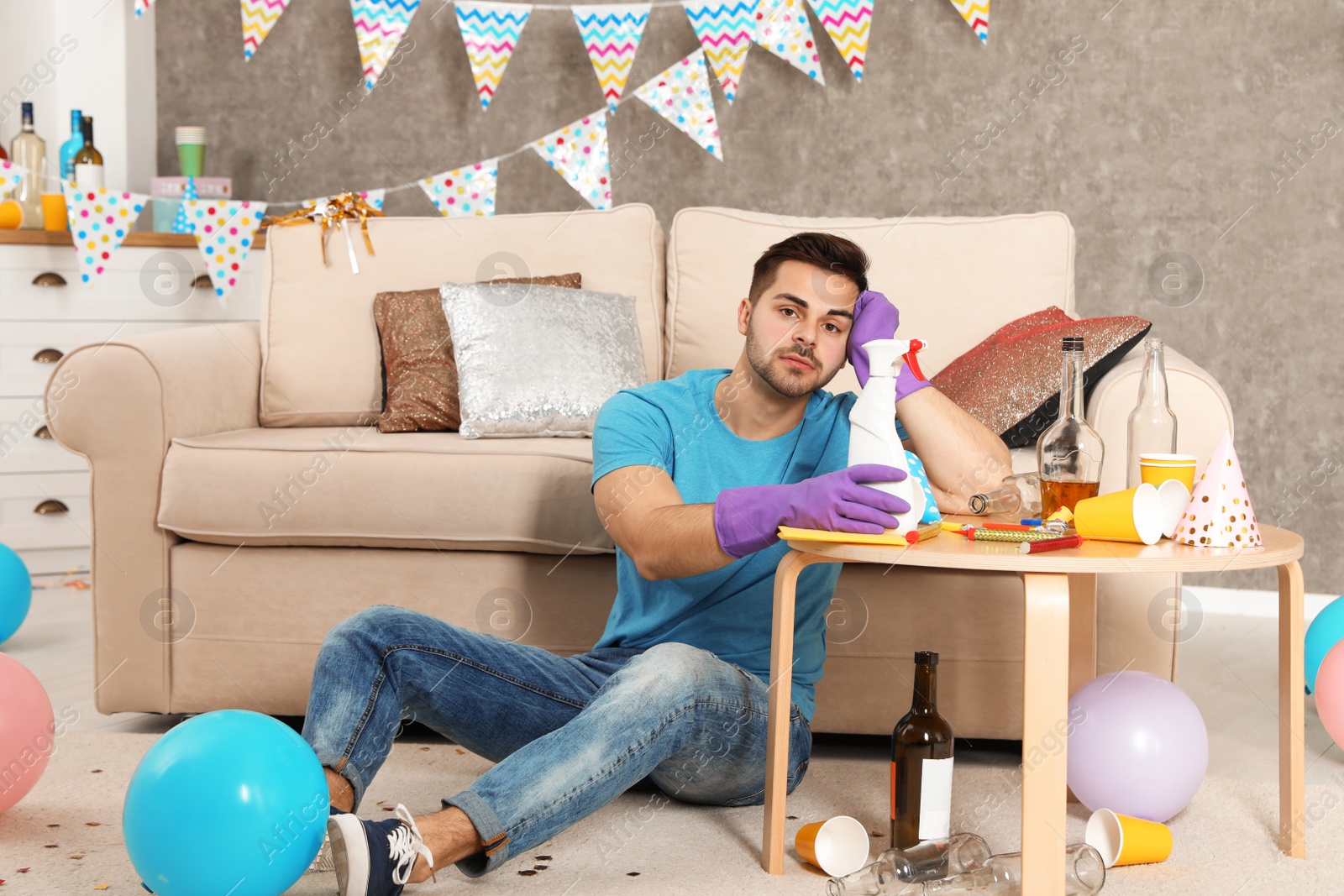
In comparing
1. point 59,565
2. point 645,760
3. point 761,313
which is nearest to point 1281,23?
point 761,313

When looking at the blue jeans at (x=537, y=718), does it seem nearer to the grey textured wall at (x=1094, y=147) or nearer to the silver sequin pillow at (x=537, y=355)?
the silver sequin pillow at (x=537, y=355)

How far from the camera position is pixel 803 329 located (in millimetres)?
1609

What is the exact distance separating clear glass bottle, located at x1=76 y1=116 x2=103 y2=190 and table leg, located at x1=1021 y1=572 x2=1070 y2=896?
3191mm

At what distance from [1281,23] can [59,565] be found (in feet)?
12.1

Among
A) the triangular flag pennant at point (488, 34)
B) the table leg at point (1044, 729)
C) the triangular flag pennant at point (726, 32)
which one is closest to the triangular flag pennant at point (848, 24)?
the triangular flag pennant at point (726, 32)

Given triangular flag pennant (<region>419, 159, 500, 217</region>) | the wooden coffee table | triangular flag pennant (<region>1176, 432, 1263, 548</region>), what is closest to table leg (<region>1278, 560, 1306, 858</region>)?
the wooden coffee table

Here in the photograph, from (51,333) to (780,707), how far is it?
2802 millimetres

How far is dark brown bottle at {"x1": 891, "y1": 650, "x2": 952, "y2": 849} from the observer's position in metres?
1.45

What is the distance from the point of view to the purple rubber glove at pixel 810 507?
133cm

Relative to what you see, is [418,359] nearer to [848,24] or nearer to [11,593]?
[11,593]

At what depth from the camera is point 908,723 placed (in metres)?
1.47

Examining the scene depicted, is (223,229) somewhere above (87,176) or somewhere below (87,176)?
below

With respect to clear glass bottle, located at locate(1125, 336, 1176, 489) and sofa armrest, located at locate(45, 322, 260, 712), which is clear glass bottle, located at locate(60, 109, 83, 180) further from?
clear glass bottle, located at locate(1125, 336, 1176, 489)

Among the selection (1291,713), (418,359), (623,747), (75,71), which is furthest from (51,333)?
(1291,713)
